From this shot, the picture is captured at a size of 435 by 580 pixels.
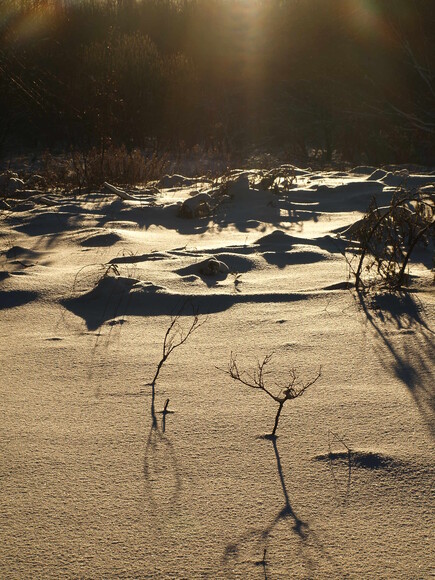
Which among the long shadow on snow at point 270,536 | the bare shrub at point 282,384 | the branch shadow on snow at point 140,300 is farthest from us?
the branch shadow on snow at point 140,300

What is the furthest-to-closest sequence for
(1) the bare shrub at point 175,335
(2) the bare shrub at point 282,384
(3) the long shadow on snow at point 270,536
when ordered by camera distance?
(1) the bare shrub at point 175,335, (2) the bare shrub at point 282,384, (3) the long shadow on snow at point 270,536

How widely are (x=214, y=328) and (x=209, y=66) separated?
11.1 m

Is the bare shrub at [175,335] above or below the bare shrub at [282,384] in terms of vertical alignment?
above

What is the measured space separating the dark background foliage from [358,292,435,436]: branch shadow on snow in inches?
228

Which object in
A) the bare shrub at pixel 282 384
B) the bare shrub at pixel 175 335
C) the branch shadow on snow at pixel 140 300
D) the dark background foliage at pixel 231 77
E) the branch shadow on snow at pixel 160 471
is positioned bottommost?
the branch shadow on snow at pixel 160 471

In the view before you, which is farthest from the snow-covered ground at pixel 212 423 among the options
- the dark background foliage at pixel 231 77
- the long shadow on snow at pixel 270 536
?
the dark background foliage at pixel 231 77

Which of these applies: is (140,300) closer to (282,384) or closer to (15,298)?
(15,298)

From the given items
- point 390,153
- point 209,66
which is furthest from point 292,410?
point 209,66

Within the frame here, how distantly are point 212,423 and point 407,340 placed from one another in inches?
33.1

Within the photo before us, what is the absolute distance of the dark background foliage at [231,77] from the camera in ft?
30.1

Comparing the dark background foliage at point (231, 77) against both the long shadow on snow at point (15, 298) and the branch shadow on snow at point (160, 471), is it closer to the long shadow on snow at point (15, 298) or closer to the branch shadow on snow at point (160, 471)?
the long shadow on snow at point (15, 298)

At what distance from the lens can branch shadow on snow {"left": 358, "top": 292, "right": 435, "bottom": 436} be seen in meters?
1.85

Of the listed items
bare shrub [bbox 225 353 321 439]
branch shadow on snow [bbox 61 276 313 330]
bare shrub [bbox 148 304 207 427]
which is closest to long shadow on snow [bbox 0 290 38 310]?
branch shadow on snow [bbox 61 276 313 330]

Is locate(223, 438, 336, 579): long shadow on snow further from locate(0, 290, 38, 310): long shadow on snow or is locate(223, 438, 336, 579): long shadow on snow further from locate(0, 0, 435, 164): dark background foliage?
locate(0, 0, 435, 164): dark background foliage
